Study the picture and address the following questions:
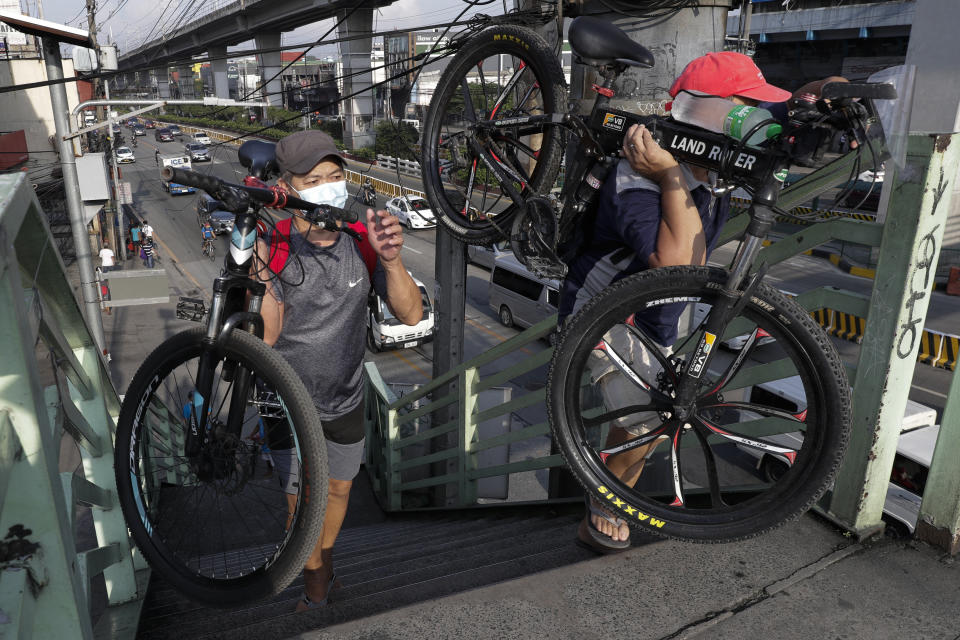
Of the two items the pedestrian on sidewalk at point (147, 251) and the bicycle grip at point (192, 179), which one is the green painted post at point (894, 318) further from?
the pedestrian on sidewalk at point (147, 251)

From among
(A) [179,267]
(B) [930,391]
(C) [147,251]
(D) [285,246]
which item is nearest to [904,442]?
(B) [930,391]

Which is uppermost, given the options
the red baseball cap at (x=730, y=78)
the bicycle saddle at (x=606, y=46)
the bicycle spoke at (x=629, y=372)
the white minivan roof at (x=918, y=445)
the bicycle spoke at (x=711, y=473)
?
the bicycle saddle at (x=606, y=46)

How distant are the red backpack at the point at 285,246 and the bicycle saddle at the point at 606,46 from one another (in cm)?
134

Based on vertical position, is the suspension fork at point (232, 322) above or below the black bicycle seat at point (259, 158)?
below

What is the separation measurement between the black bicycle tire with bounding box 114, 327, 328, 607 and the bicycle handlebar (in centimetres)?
52

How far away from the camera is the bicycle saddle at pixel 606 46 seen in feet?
10.2

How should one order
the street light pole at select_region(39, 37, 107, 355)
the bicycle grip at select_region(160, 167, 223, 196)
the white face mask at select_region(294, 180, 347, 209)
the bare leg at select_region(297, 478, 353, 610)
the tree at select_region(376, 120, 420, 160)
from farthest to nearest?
1. the street light pole at select_region(39, 37, 107, 355)
2. the tree at select_region(376, 120, 420, 160)
3. the bare leg at select_region(297, 478, 353, 610)
4. the white face mask at select_region(294, 180, 347, 209)
5. the bicycle grip at select_region(160, 167, 223, 196)

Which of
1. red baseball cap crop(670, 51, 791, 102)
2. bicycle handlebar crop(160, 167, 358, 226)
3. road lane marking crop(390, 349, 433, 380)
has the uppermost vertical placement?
red baseball cap crop(670, 51, 791, 102)

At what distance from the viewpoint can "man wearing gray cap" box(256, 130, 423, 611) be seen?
313 cm

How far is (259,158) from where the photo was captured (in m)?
3.30

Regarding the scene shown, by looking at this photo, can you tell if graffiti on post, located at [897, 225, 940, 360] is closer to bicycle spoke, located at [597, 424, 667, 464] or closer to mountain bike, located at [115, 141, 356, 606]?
bicycle spoke, located at [597, 424, 667, 464]

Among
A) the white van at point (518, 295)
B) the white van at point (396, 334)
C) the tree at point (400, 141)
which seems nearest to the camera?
the tree at point (400, 141)

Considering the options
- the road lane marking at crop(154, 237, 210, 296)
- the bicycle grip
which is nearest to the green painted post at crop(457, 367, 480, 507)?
the bicycle grip

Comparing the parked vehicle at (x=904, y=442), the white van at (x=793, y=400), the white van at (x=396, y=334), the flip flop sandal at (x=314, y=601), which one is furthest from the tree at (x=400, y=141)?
the white van at (x=396, y=334)
